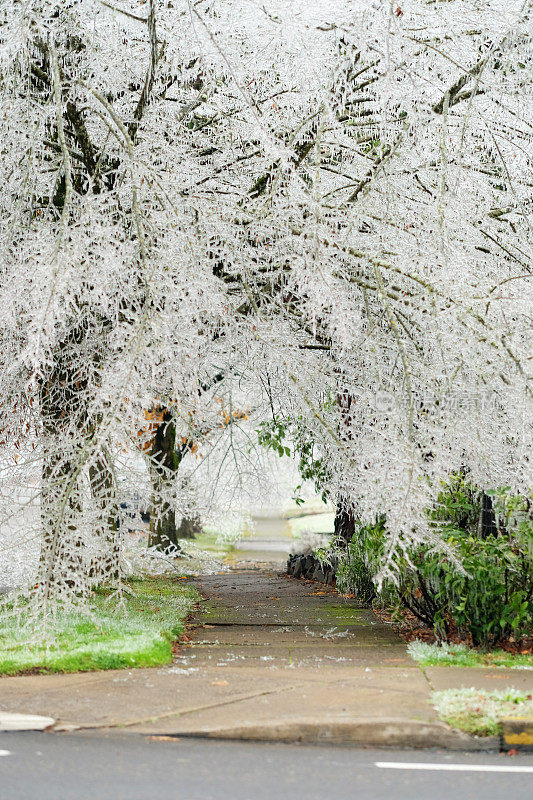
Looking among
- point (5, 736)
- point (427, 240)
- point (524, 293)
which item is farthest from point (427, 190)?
point (5, 736)

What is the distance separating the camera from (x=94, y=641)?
8602 mm

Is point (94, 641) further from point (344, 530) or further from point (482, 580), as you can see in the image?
point (344, 530)

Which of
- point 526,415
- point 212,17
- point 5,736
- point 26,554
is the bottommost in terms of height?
point 5,736

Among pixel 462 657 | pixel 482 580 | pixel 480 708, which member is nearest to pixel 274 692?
pixel 480 708

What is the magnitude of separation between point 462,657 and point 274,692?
7.25 ft

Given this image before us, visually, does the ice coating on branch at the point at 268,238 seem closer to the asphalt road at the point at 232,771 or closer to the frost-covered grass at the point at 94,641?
the frost-covered grass at the point at 94,641

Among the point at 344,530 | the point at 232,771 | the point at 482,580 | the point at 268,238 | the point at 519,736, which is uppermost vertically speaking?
the point at 268,238

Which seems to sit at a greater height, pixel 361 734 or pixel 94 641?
pixel 94 641

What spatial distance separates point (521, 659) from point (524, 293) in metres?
3.43

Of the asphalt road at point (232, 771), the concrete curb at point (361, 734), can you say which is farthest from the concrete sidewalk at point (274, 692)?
the asphalt road at point (232, 771)

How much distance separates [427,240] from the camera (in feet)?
31.3

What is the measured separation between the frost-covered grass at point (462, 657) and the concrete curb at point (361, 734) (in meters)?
2.10

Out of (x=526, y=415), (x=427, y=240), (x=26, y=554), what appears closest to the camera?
(x=526, y=415)

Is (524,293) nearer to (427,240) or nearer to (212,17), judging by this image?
(427,240)
